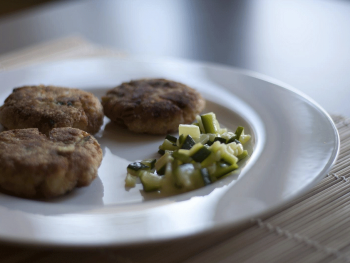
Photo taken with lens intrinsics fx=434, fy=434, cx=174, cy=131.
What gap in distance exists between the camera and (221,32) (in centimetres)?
575

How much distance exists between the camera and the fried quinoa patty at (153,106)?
295cm

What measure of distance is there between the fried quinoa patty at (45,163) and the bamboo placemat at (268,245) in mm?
313

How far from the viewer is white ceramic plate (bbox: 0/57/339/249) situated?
1830 millimetres

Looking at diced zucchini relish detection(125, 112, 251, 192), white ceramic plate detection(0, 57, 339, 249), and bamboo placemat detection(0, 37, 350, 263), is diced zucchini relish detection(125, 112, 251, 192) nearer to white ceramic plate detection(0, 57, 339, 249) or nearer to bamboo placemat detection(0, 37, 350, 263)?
white ceramic plate detection(0, 57, 339, 249)

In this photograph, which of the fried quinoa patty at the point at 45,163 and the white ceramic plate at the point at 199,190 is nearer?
the white ceramic plate at the point at 199,190

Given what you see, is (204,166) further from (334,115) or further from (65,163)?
(334,115)

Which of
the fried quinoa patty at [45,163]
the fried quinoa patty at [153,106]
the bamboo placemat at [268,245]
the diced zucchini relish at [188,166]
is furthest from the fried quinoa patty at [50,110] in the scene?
the bamboo placemat at [268,245]

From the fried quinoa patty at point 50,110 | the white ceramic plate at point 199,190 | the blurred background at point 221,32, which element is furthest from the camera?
the blurred background at point 221,32

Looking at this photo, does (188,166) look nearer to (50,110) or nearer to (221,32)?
(50,110)

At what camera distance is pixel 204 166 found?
7.76 feet

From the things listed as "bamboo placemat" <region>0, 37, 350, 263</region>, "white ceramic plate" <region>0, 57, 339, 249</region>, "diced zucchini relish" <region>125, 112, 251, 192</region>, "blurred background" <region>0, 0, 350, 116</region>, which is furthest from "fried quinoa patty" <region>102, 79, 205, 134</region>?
"blurred background" <region>0, 0, 350, 116</region>

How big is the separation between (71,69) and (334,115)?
2.19 metres

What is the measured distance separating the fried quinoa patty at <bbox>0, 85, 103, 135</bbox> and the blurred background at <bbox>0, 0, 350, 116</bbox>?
1.93 metres

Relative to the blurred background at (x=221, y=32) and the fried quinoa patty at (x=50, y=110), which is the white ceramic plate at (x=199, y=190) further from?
the blurred background at (x=221, y=32)
